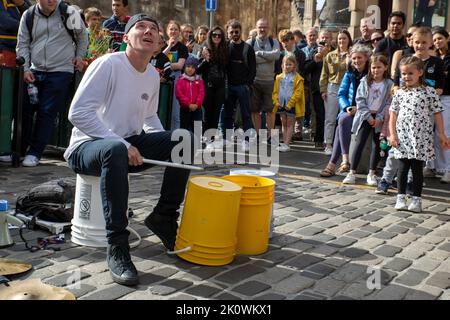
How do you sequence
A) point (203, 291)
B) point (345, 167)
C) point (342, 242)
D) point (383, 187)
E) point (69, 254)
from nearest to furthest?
point (203, 291) < point (69, 254) < point (342, 242) < point (383, 187) < point (345, 167)

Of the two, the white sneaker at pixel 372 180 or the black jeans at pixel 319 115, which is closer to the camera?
the white sneaker at pixel 372 180

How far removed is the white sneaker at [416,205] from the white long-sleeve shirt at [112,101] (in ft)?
9.85

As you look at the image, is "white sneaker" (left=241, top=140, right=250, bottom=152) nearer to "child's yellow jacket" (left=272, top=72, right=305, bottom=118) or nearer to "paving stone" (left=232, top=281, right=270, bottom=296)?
"child's yellow jacket" (left=272, top=72, right=305, bottom=118)

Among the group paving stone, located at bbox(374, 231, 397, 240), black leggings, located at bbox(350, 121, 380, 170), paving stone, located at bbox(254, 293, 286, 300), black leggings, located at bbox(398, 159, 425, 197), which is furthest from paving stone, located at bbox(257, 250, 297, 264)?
black leggings, located at bbox(350, 121, 380, 170)

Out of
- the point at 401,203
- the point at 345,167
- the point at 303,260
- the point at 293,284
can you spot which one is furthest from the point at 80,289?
the point at 345,167

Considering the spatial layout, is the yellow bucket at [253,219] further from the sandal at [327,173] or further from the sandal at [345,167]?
the sandal at [345,167]

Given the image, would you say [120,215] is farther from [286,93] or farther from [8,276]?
[286,93]

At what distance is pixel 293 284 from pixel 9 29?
5.65 meters

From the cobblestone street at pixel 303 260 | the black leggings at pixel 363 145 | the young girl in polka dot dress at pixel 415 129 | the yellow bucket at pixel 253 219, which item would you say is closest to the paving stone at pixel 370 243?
the cobblestone street at pixel 303 260

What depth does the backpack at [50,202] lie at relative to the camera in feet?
15.5

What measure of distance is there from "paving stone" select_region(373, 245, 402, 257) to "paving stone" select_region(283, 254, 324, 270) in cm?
54

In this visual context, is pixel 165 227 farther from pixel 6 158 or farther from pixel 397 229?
pixel 6 158

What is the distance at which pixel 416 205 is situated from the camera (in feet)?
19.9
